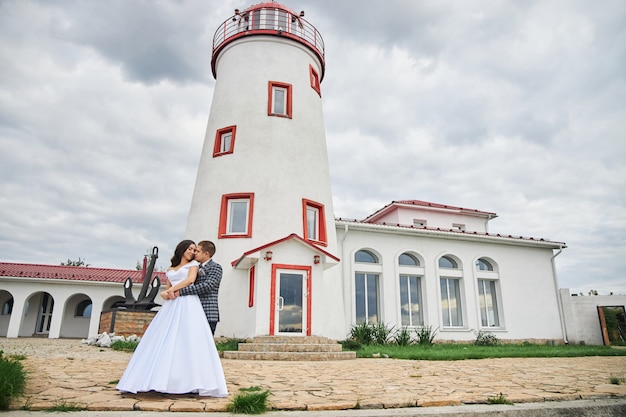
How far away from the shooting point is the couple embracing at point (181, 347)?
151 inches

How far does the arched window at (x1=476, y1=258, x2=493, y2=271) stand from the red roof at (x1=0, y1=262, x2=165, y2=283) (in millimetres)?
15680

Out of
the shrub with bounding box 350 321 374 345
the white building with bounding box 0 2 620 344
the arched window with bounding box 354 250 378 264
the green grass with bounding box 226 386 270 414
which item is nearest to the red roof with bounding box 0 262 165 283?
the white building with bounding box 0 2 620 344

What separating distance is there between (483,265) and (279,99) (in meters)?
11.1

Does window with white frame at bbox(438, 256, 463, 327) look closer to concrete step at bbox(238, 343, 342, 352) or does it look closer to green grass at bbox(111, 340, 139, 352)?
concrete step at bbox(238, 343, 342, 352)

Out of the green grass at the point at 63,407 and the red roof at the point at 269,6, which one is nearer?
the green grass at the point at 63,407

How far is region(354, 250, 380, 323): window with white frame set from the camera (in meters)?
14.9

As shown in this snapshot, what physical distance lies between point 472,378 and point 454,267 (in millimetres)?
11716

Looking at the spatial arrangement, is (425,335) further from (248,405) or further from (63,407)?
(63,407)

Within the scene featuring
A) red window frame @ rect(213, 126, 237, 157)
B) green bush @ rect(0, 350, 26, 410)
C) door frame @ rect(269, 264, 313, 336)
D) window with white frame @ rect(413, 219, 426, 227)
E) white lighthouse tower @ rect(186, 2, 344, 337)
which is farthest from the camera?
window with white frame @ rect(413, 219, 426, 227)

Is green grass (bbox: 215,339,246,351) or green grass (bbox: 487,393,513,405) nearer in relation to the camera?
green grass (bbox: 487,393,513,405)


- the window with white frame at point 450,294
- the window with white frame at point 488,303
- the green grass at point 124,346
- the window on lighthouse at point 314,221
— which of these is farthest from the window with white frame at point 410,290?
the green grass at point 124,346

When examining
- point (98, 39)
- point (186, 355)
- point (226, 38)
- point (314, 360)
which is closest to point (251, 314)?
point (314, 360)

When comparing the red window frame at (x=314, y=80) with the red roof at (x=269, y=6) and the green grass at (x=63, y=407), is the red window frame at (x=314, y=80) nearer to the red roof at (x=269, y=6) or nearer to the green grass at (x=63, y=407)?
the red roof at (x=269, y=6)

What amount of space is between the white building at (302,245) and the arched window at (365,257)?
0.13 ft
